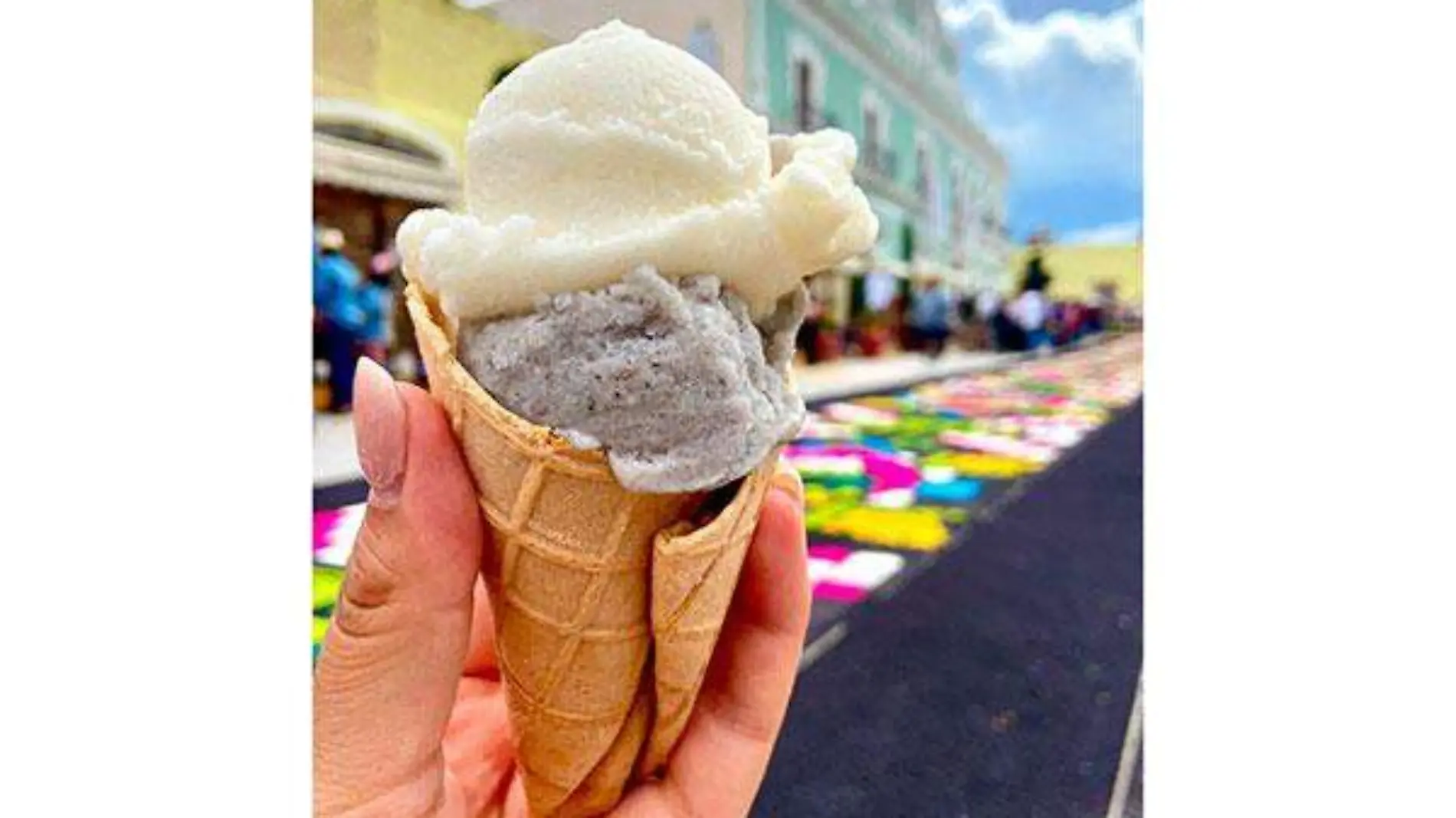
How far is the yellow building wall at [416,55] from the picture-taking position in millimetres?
890

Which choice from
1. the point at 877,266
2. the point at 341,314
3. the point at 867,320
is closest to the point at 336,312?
the point at 341,314

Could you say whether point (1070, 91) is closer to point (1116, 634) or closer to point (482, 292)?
point (1116, 634)

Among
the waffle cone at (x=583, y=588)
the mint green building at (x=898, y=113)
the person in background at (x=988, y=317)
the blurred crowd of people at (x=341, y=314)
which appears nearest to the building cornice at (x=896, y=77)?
the mint green building at (x=898, y=113)

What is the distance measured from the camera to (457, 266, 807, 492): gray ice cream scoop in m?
0.67

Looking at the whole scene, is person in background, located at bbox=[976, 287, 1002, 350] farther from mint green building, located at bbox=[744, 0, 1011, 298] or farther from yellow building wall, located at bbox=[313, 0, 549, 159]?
yellow building wall, located at bbox=[313, 0, 549, 159]

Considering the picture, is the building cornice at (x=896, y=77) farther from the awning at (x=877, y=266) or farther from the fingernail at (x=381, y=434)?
the fingernail at (x=381, y=434)

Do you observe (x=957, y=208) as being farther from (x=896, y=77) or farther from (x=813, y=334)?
(x=813, y=334)

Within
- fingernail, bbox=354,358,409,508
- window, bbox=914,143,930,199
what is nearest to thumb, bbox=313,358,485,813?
fingernail, bbox=354,358,409,508

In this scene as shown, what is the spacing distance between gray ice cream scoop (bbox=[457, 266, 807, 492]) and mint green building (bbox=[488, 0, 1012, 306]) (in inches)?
11.0

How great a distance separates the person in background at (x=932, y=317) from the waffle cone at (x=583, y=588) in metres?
0.95

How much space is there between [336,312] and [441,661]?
1.15ft

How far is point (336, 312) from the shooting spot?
37.3 inches
